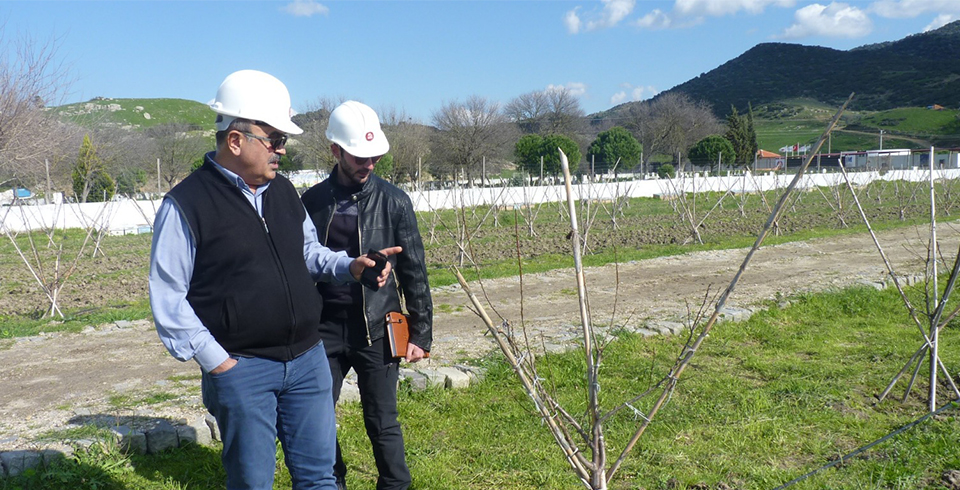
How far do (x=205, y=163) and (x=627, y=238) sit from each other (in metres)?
11.8

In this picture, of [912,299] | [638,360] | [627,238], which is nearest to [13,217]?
[627,238]

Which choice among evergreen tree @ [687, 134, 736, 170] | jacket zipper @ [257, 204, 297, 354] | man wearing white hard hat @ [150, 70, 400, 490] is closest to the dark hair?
man wearing white hard hat @ [150, 70, 400, 490]

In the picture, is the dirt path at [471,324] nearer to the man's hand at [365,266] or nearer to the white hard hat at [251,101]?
the man's hand at [365,266]

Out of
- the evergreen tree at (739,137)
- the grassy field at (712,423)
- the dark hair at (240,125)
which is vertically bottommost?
the grassy field at (712,423)

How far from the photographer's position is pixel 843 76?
343ft

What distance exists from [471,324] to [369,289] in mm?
3831

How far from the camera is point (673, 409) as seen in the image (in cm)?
381

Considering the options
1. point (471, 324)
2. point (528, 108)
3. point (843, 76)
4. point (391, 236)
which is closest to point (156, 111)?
point (528, 108)

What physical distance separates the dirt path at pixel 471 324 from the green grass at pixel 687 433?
581 millimetres

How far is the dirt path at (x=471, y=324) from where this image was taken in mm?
4117

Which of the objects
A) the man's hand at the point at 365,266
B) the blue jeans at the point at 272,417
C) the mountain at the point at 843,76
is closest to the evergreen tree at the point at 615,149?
the man's hand at the point at 365,266

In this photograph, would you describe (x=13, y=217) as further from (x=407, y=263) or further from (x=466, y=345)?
(x=407, y=263)

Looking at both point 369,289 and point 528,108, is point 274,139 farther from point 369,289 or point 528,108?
point 528,108

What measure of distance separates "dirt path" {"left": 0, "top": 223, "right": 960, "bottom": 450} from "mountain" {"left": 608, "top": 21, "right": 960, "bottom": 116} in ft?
268
